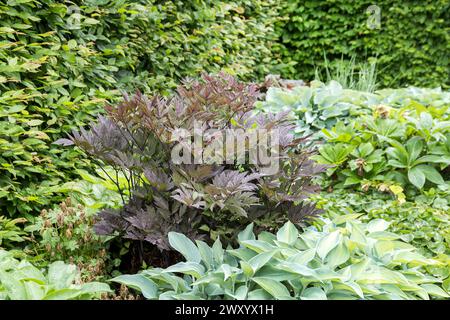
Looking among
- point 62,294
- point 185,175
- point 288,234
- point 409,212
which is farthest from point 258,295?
point 409,212

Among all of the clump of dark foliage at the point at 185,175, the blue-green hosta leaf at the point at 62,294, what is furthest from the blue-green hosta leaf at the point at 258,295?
the blue-green hosta leaf at the point at 62,294

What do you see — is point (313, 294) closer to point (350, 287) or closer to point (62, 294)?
point (350, 287)

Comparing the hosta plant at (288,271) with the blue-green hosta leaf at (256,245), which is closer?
the hosta plant at (288,271)

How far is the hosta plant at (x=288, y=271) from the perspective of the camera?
2.33 meters

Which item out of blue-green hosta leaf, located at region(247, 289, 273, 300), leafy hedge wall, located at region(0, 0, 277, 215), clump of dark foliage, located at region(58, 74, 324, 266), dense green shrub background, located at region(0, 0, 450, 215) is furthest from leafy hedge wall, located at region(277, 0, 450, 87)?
blue-green hosta leaf, located at region(247, 289, 273, 300)

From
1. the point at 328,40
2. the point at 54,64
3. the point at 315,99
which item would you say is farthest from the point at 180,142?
the point at 328,40

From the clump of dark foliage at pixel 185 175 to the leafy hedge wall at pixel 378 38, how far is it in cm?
528

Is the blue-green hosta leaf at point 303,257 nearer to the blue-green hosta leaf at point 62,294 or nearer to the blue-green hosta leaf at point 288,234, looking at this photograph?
the blue-green hosta leaf at point 288,234

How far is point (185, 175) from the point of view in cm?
248

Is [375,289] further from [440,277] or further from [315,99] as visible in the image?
[315,99]

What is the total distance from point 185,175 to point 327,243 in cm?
76

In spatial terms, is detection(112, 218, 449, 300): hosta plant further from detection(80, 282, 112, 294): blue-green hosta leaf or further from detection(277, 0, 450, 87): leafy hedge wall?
detection(277, 0, 450, 87): leafy hedge wall

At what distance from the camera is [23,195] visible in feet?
10.4

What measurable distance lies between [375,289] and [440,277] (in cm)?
69
